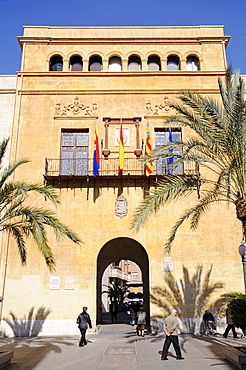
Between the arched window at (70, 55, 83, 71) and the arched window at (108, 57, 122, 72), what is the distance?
1462 mm

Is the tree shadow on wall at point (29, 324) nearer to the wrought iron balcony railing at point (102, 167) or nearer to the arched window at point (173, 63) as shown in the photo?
the wrought iron balcony railing at point (102, 167)

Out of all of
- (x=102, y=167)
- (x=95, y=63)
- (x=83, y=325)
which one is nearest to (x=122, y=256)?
(x=102, y=167)

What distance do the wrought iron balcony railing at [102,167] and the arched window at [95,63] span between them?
510cm

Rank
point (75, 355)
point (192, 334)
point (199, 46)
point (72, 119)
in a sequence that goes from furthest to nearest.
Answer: point (199, 46)
point (72, 119)
point (192, 334)
point (75, 355)

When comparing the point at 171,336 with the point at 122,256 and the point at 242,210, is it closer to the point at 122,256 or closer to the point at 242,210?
the point at 242,210

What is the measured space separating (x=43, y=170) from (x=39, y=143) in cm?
131

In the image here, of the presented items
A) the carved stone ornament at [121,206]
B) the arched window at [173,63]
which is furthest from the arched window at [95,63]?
the carved stone ornament at [121,206]

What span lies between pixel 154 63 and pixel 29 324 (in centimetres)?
1339

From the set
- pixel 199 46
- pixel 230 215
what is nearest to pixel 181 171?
pixel 230 215

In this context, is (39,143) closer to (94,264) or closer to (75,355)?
(94,264)

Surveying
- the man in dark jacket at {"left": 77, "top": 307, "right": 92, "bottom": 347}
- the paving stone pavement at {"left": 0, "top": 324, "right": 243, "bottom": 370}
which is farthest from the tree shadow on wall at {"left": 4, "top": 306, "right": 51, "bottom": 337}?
the man in dark jacket at {"left": 77, "top": 307, "right": 92, "bottom": 347}

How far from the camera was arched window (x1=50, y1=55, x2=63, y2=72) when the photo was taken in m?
18.5

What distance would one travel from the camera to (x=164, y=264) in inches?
595

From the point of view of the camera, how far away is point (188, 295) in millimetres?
14750
